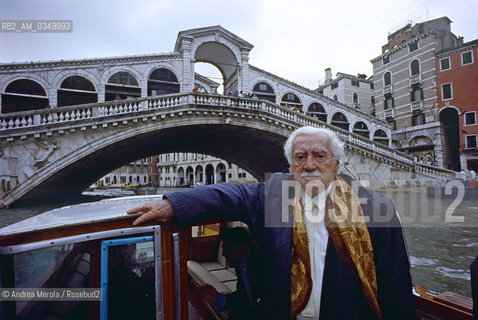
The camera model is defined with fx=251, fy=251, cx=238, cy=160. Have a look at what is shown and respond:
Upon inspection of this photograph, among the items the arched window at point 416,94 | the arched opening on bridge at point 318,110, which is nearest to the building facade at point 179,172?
the arched opening on bridge at point 318,110

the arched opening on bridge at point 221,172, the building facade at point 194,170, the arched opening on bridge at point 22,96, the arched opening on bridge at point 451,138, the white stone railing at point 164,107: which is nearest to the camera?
the white stone railing at point 164,107

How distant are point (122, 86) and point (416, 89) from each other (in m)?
25.6

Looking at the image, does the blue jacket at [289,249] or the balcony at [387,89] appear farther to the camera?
the balcony at [387,89]

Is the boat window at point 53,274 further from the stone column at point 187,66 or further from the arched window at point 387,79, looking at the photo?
the arched window at point 387,79

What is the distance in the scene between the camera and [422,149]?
2323cm

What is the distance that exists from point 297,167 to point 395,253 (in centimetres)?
78

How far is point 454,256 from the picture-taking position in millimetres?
5750

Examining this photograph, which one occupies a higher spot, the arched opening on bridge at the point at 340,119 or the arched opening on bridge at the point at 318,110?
the arched opening on bridge at the point at 318,110

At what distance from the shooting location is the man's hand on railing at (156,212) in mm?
1529

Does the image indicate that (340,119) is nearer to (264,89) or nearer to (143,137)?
(264,89)

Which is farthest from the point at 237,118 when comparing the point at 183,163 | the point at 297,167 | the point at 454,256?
the point at 183,163

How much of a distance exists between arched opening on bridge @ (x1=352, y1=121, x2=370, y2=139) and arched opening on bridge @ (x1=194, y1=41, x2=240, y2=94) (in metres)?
12.0

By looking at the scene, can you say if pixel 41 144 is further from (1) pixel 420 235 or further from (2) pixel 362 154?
(2) pixel 362 154

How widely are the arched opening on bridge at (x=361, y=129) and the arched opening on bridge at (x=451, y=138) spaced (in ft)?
20.4
